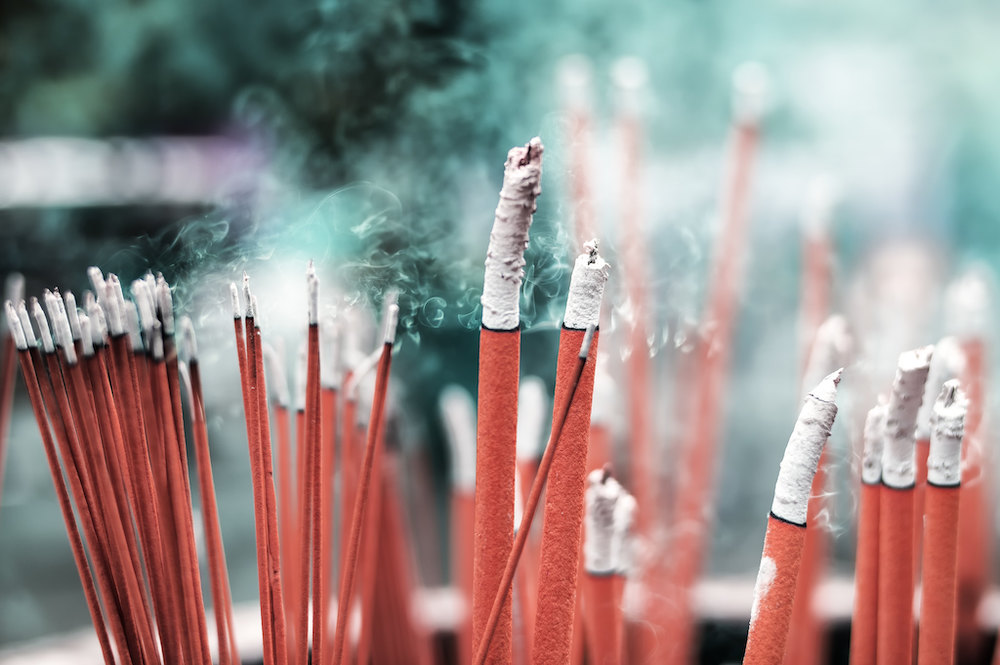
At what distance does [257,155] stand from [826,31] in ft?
1.97

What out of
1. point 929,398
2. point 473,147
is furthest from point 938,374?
point 473,147

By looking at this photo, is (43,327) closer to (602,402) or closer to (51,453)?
(51,453)

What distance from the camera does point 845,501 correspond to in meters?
0.75

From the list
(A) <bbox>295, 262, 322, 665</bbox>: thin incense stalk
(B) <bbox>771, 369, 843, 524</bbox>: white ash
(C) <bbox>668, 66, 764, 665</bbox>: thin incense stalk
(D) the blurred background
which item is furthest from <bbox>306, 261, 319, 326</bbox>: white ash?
(D) the blurred background

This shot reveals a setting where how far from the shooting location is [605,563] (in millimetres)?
220

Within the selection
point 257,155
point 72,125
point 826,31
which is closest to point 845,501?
point 826,31

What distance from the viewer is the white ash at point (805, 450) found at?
0.51ft

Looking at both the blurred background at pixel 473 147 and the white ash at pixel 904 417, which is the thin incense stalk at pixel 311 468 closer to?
the white ash at pixel 904 417

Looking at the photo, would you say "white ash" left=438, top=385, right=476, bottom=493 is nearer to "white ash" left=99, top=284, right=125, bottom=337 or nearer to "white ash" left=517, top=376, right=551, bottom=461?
"white ash" left=517, top=376, right=551, bottom=461

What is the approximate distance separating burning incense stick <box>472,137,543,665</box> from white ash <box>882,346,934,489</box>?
0.08 meters

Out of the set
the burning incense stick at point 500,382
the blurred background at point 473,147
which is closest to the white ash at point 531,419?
the burning incense stick at point 500,382

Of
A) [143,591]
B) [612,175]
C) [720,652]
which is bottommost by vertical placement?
[720,652]

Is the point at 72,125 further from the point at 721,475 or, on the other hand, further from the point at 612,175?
the point at 721,475

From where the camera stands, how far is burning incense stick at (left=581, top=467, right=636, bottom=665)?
0.68ft
